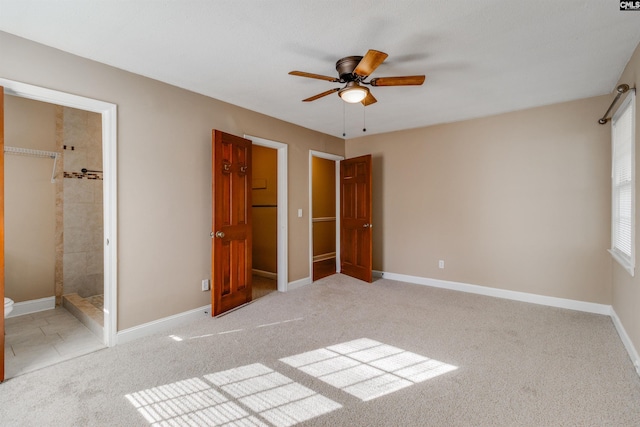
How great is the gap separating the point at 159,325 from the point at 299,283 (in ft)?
6.93

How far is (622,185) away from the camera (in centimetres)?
297

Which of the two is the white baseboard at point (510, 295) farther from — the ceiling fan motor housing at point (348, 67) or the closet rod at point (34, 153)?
the closet rod at point (34, 153)

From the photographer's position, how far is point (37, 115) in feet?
12.0

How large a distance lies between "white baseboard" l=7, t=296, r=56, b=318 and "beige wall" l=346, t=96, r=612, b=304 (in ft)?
15.1

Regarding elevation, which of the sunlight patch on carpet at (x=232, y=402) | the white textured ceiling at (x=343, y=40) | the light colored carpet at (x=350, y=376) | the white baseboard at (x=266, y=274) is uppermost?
the white textured ceiling at (x=343, y=40)

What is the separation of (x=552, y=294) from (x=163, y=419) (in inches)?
171

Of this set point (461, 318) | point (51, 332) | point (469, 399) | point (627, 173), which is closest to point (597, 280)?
point (627, 173)

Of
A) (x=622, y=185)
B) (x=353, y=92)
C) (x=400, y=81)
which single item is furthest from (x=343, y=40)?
(x=622, y=185)

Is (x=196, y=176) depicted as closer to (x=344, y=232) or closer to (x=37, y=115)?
(x=37, y=115)

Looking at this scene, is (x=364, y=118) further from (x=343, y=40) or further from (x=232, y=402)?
(x=232, y=402)

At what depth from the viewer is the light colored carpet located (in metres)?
1.80

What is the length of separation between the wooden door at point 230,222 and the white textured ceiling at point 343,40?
0.68m

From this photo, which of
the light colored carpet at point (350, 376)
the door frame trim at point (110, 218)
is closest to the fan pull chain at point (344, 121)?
the door frame trim at point (110, 218)

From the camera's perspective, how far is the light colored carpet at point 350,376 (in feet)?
5.90
